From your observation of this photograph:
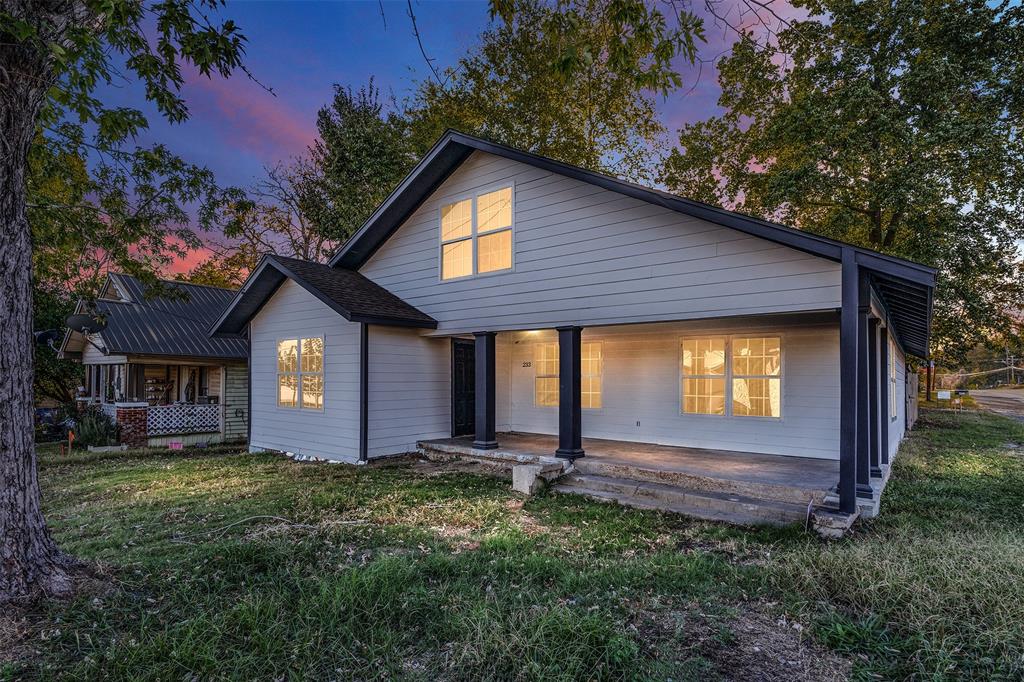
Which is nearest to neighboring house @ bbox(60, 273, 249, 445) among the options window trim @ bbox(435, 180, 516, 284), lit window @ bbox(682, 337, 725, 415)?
window trim @ bbox(435, 180, 516, 284)

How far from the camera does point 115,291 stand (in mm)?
16453

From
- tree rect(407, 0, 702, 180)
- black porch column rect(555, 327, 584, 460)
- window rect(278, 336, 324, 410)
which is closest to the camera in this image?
black porch column rect(555, 327, 584, 460)

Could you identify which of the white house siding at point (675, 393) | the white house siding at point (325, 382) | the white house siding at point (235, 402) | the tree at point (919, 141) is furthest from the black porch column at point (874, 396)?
the white house siding at point (235, 402)

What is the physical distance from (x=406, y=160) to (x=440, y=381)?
38.7 feet

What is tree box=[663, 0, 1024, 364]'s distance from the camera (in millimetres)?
12305

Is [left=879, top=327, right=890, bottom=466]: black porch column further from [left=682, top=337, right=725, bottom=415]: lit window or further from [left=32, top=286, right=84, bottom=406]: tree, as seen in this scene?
[left=32, top=286, right=84, bottom=406]: tree

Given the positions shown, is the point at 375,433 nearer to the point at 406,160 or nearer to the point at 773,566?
the point at 773,566

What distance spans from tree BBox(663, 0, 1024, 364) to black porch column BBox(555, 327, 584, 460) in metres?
8.80

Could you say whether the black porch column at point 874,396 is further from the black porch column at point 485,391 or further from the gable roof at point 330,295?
the gable roof at point 330,295

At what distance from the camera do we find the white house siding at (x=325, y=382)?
31.3 feet

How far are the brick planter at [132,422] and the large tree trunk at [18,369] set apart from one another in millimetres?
11245

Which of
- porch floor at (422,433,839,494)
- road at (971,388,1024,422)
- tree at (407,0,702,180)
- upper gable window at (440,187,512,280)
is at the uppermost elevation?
tree at (407,0,702,180)

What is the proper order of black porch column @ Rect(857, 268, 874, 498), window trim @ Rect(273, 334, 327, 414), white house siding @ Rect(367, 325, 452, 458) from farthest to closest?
window trim @ Rect(273, 334, 327, 414)
white house siding @ Rect(367, 325, 452, 458)
black porch column @ Rect(857, 268, 874, 498)

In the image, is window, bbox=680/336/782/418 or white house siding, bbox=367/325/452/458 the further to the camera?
white house siding, bbox=367/325/452/458
